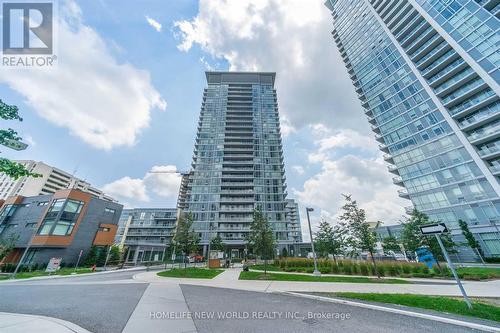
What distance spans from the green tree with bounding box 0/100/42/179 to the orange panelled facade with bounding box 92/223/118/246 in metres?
43.8

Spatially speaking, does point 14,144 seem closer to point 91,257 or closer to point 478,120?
point 91,257

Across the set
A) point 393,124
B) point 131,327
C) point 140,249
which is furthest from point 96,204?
point 393,124

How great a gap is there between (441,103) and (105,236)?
7909 centimetres

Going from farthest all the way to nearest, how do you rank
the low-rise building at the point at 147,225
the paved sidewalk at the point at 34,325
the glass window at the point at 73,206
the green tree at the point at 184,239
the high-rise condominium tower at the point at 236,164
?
the low-rise building at the point at 147,225
the high-rise condominium tower at the point at 236,164
the glass window at the point at 73,206
the green tree at the point at 184,239
the paved sidewalk at the point at 34,325

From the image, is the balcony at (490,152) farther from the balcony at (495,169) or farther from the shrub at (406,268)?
the shrub at (406,268)

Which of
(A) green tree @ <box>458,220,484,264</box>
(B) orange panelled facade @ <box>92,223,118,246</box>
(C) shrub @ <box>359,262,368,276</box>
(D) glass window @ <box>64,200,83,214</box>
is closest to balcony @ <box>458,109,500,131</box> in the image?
(A) green tree @ <box>458,220,484,264</box>

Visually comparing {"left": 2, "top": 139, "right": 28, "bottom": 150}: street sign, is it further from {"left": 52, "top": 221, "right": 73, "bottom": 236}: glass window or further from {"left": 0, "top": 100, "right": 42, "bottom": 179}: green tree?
{"left": 52, "top": 221, "right": 73, "bottom": 236}: glass window

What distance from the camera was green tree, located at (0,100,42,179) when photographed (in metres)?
5.56

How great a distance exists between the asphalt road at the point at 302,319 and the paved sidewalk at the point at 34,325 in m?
3.41

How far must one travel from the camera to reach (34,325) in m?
5.42

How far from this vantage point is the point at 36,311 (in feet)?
23.5

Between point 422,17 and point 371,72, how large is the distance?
15029 mm

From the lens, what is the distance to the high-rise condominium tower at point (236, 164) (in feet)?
190

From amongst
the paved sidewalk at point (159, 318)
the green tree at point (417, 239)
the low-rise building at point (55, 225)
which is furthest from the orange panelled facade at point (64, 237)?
the green tree at point (417, 239)
